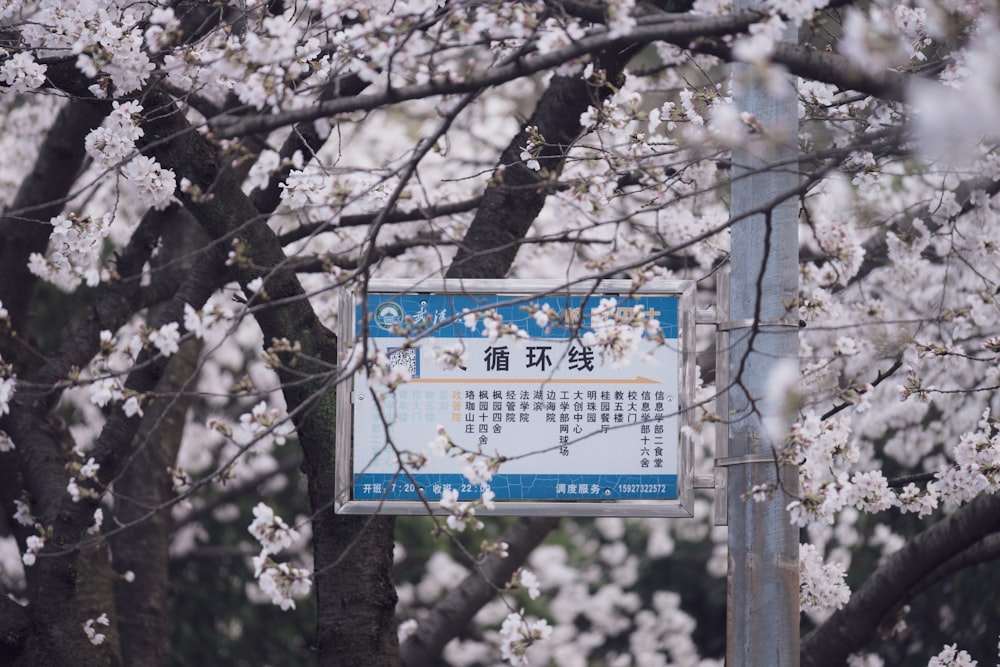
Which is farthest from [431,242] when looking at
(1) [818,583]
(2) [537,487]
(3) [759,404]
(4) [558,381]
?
(1) [818,583]

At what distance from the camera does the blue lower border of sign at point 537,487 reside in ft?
11.2

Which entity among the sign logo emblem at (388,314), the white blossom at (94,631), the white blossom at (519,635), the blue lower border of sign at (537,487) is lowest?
the white blossom at (519,635)

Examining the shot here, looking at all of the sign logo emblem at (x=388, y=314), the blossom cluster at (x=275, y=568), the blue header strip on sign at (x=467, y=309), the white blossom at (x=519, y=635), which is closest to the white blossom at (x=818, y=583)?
the blue header strip on sign at (x=467, y=309)

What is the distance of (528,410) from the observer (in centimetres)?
346

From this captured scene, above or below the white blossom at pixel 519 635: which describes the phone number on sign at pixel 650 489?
above

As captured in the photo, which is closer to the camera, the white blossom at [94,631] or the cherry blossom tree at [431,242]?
the cherry blossom tree at [431,242]

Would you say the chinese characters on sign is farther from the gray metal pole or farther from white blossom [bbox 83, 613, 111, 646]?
white blossom [bbox 83, 613, 111, 646]

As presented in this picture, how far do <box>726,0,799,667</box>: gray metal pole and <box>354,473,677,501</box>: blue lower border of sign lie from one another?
309 millimetres

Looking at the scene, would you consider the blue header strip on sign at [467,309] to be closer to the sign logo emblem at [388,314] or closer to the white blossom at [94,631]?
the sign logo emblem at [388,314]

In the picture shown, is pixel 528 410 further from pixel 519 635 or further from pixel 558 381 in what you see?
pixel 519 635

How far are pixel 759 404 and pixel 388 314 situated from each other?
1.15 metres

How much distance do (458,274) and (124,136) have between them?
1.23 metres

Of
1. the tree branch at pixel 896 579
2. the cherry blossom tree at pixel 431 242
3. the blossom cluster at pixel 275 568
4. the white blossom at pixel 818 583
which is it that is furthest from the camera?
the tree branch at pixel 896 579

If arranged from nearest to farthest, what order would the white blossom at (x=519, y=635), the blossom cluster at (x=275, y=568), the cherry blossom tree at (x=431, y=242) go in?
the cherry blossom tree at (x=431, y=242), the blossom cluster at (x=275, y=568), the white blossom at (x=519, y=635)
